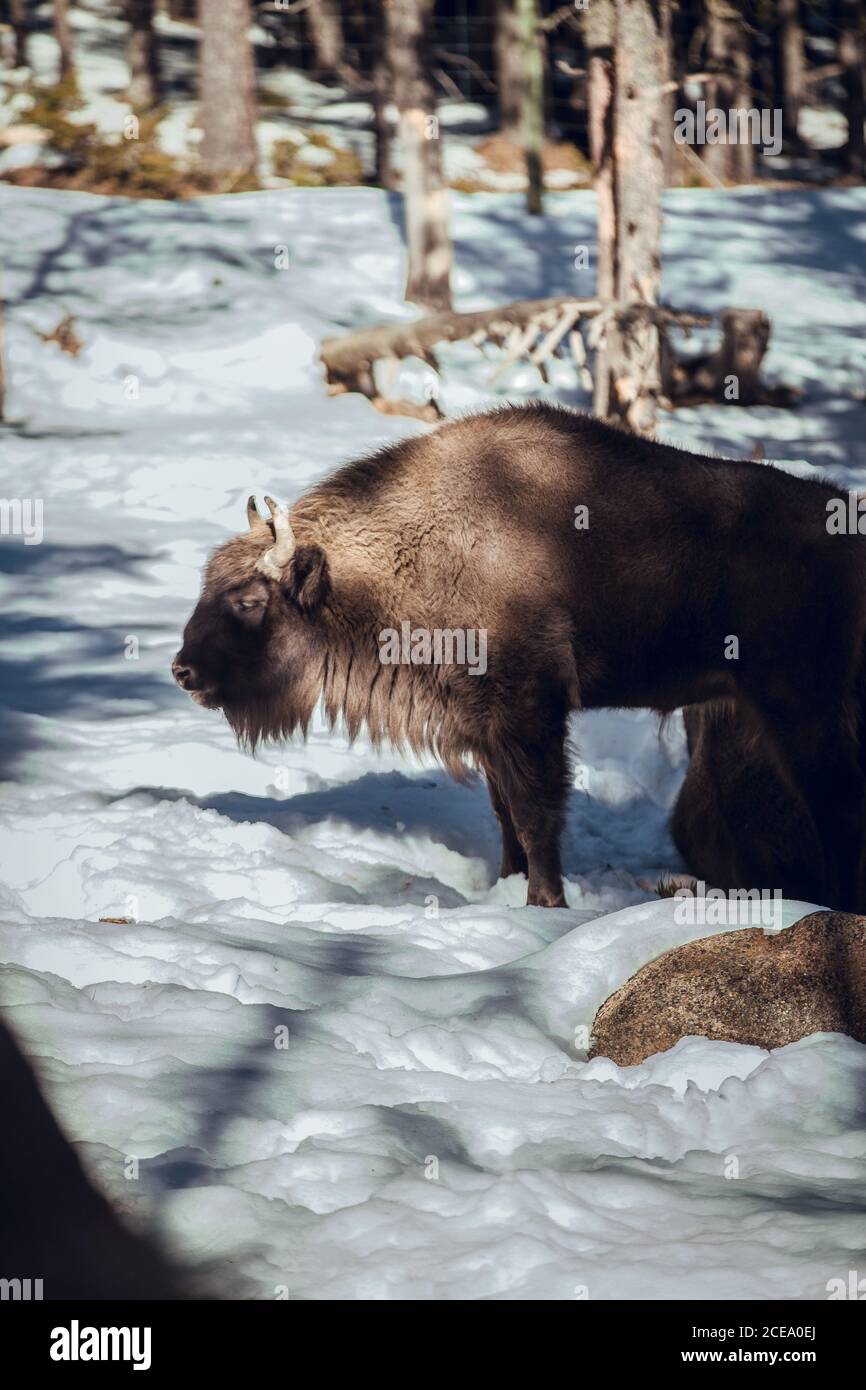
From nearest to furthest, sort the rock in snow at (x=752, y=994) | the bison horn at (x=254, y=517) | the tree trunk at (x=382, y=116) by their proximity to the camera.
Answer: the rock in snow at (x=752, y=994) → the bison horn at (x=254, y=517) → the tree trunk at (x=382, y=116)

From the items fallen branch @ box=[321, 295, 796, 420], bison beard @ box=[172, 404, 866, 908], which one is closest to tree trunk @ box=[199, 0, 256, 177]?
fallen branch @ box=[321, 295, 796, 420]

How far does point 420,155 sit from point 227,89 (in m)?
6.96

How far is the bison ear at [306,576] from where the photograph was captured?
19.9 ft

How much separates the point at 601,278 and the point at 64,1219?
38.5ft

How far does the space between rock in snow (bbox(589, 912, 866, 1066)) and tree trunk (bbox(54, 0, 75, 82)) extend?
2612 cm

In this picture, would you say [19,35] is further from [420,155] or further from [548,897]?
[548,897]

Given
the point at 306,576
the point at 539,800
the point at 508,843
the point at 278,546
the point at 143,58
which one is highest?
the point at 143,58

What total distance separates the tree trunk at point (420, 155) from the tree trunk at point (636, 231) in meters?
4.04

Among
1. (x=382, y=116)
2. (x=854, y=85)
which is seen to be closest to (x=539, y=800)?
(x=382, y=116)

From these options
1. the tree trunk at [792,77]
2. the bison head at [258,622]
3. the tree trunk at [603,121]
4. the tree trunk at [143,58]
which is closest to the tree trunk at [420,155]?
the tree trunk at [603,121]

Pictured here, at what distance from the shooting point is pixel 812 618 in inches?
239

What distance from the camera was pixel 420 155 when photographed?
16.3 meters

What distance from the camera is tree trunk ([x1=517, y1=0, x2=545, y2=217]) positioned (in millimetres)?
19938

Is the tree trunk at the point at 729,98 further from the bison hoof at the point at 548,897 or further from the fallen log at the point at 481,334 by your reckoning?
the bison hoof at the point at 548,897
